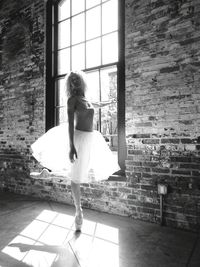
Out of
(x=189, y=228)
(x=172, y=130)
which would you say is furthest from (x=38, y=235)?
(x=172, y=130)

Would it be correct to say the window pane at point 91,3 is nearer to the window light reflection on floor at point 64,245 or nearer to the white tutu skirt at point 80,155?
the white tutu skirt at point 80,155

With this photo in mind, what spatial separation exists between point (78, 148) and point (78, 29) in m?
2.37

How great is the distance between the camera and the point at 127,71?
3.30 meters

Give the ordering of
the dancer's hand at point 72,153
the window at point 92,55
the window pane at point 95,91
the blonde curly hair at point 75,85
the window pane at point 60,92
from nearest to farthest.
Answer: the dancer's hand at point 72,153 < the blonde curly hair at point 75,85 < the window at point 92,55 < the window pane at point 95,91 < the window pane at point 60,92

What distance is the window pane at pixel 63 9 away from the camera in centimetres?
428

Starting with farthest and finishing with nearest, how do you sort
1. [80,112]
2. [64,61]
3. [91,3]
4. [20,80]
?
[20,80] → [64,61] → [91,3] → [80,112]

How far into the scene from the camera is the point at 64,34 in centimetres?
433

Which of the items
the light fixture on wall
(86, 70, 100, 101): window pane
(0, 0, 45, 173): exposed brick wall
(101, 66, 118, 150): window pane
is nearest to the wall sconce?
the light fixture on wall

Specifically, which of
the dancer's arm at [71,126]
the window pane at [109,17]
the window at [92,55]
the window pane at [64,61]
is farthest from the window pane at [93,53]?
the dancer's arm at [71,126]

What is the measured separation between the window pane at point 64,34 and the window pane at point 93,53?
21.1 inches

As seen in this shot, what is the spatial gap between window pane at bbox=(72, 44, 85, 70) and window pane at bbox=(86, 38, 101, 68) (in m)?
0.11

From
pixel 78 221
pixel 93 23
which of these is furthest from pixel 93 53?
pixel 78 221

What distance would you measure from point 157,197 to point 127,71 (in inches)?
68.4

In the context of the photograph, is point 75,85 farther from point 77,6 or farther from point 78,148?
point 77,6
